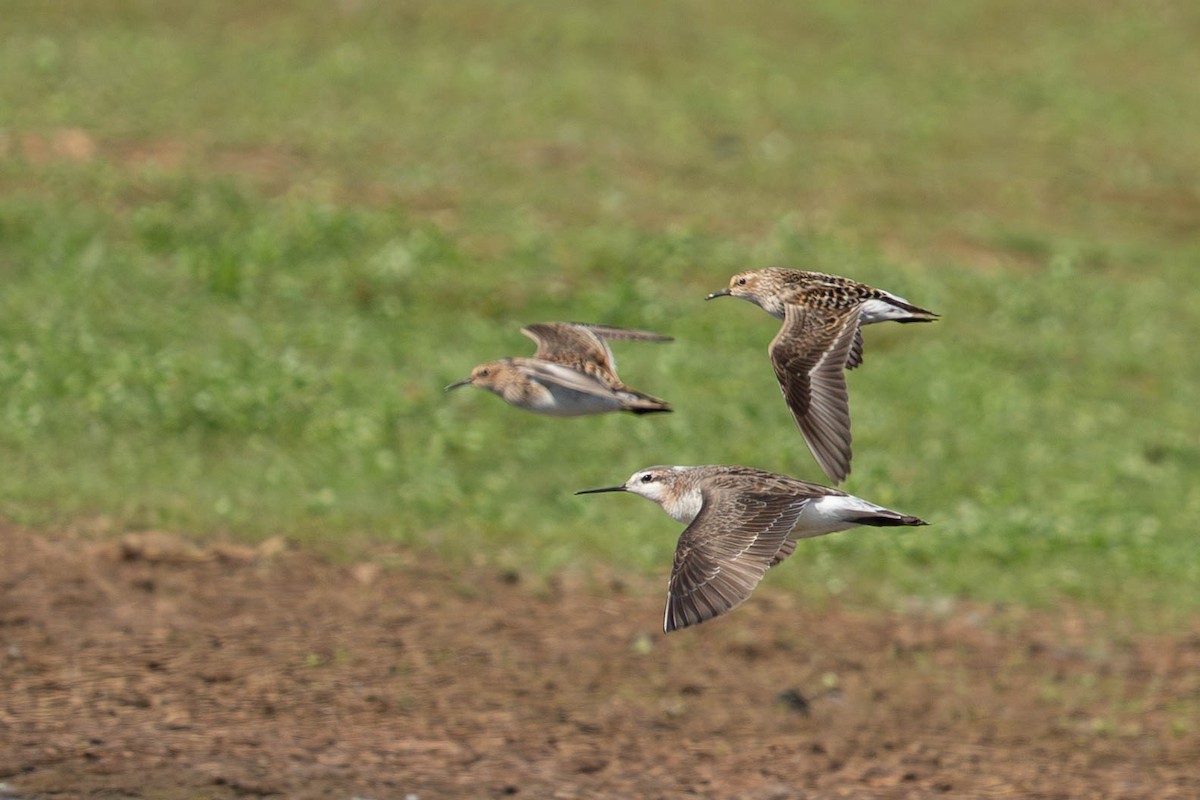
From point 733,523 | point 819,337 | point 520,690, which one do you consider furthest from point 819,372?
point 520,690

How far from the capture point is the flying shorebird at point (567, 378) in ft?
22.8

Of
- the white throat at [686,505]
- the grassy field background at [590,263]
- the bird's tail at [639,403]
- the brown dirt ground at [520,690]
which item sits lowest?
the brown dirt ground at [520,690]

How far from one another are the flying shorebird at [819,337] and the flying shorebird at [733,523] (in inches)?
14.0

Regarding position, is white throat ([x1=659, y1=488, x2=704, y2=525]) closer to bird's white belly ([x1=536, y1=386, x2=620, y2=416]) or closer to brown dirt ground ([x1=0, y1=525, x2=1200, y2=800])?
bird's white belly ([x1=536, y1=386, x2=620, y2=416])

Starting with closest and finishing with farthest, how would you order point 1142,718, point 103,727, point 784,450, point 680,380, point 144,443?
point 103,727
point 1142,718
point 144,443
point 784,450
point 680,380

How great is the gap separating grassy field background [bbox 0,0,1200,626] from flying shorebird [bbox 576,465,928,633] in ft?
16.0

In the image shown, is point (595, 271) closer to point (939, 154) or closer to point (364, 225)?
point (364, 225)

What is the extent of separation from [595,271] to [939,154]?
7343 mm

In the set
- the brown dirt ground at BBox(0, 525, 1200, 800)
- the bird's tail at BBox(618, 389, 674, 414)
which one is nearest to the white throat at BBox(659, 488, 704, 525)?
the bird's tail at BBox(618, 389, 674, 414)

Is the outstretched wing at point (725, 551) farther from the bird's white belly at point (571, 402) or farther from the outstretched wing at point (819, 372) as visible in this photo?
the bird's white belly at point (571, 402)

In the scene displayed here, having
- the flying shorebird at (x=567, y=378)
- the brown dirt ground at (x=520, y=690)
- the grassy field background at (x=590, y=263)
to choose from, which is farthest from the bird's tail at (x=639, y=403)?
the grassy field background at (x=590, y=263)

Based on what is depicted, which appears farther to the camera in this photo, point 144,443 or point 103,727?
point 144,443

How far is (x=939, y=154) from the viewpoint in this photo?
2320 centimetres

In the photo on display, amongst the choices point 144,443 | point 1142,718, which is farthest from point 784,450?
point 144,443
